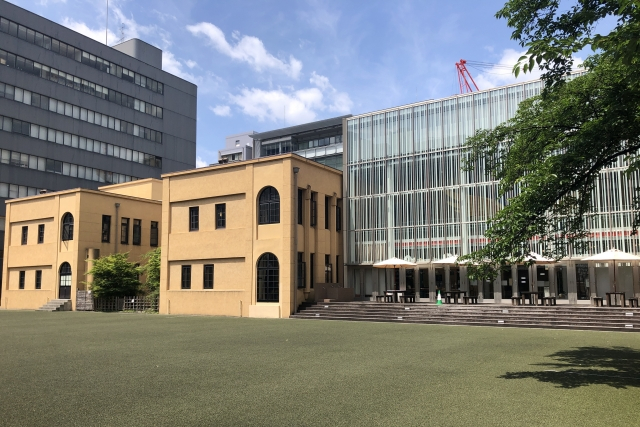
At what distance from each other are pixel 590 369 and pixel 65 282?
114ft

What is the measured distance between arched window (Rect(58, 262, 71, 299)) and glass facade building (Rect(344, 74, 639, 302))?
61.4ft

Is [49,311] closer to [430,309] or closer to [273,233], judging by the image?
[273,233]

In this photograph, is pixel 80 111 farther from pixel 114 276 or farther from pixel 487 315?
pixel 487 315

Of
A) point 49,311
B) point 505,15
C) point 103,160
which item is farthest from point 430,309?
point 103,160

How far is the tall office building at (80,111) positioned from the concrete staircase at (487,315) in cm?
3745

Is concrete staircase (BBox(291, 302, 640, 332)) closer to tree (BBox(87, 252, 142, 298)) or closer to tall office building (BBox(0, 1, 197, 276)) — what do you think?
tree (BBox(87, 252, 142, 298))

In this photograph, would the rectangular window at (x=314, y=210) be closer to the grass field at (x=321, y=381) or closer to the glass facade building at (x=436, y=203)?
the glass facade building at (x=436, y=203)

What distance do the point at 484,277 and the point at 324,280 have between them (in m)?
20.5

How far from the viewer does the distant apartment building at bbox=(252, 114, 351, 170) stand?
183ft

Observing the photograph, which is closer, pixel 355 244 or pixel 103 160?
pixel 355 244

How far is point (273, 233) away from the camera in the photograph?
28.9 meters

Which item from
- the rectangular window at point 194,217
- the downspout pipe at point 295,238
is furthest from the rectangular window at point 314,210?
the rectangular window at point 194,217

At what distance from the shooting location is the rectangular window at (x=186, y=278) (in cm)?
3183

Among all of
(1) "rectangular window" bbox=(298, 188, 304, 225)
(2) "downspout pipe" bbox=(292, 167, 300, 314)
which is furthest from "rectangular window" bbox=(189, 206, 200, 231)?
(2) "downspout pipe" bbox=(292, 167, 300, 314)
